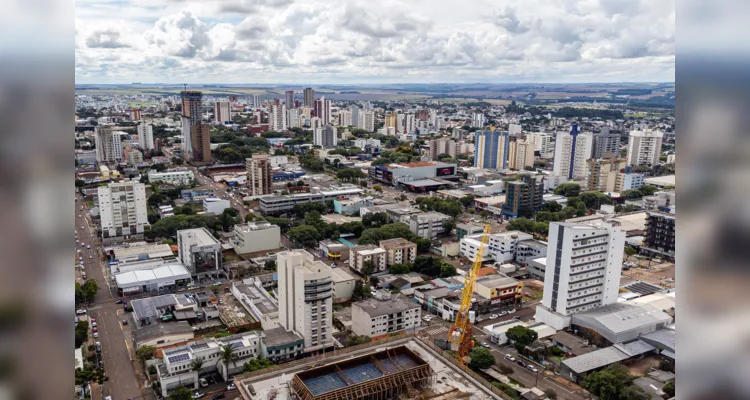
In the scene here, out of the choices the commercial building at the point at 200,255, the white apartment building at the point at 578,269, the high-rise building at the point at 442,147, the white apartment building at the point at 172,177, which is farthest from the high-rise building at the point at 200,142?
the white apartment building at the point at 578,269

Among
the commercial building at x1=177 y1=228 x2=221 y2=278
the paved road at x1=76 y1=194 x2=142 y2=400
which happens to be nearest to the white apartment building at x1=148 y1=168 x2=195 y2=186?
the paved road at x1=76 y1=194 x2=142 y2=400

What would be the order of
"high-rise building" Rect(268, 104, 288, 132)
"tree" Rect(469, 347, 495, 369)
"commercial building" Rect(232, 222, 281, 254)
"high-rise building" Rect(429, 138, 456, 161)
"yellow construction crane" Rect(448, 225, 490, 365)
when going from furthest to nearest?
"high-rise building" Rect(268, 104, 288, 132)
"high-rise building" Rect(429, 138, 456, 161)
"commercial building" Rect(232, 222, 281, 254)
"yellow construction crane" Rect(448, 225, 490, 365)
"tree" Rect(469, 347, 495, 369)

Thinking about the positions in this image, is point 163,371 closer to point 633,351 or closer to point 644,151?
point 633,351

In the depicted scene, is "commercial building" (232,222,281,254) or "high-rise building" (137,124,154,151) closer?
"commercial building" (232,222,281,254)

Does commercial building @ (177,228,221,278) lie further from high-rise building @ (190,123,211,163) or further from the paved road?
high-rise building @ (190,123,211,163)

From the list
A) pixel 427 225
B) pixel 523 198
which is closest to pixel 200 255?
pixel 427 225
